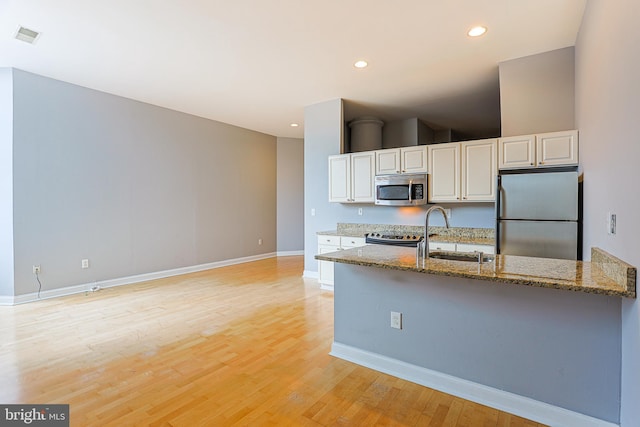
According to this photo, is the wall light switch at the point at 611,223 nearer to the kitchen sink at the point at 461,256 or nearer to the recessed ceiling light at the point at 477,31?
the kitchen sink at the point at 461,256

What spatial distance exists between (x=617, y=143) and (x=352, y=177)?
10.8 ft

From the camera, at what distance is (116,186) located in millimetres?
4906

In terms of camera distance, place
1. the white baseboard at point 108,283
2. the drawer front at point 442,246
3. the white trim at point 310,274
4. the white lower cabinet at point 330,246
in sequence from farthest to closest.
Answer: the white trim at point 310,274
the white lower cabinet at point 330,246
the white baseboard at point 108,283
the drawer front at point 442,246

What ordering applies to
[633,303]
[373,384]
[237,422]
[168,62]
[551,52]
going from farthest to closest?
[168,62], [551,52], [373,384], [237,422], [633,303]

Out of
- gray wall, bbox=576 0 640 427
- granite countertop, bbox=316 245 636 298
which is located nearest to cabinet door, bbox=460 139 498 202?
gray wall, bbox=576 0 640 427

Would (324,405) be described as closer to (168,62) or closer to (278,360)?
(278,360)

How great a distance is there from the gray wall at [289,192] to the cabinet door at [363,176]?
134 inches

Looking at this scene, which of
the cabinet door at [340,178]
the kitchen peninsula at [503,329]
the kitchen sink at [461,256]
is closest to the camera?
the kitchen peninsula at [503,329]

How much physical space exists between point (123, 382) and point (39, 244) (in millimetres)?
3099

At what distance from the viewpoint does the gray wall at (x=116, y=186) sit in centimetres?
410

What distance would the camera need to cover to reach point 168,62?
371cm

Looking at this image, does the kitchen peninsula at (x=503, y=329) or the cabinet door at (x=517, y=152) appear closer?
the kitchen peninsula at (x=503, y=329)

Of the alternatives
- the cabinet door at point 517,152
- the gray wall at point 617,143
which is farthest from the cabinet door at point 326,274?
the gray wall at point 617,143

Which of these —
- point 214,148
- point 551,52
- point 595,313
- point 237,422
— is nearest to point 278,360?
point 237,422
